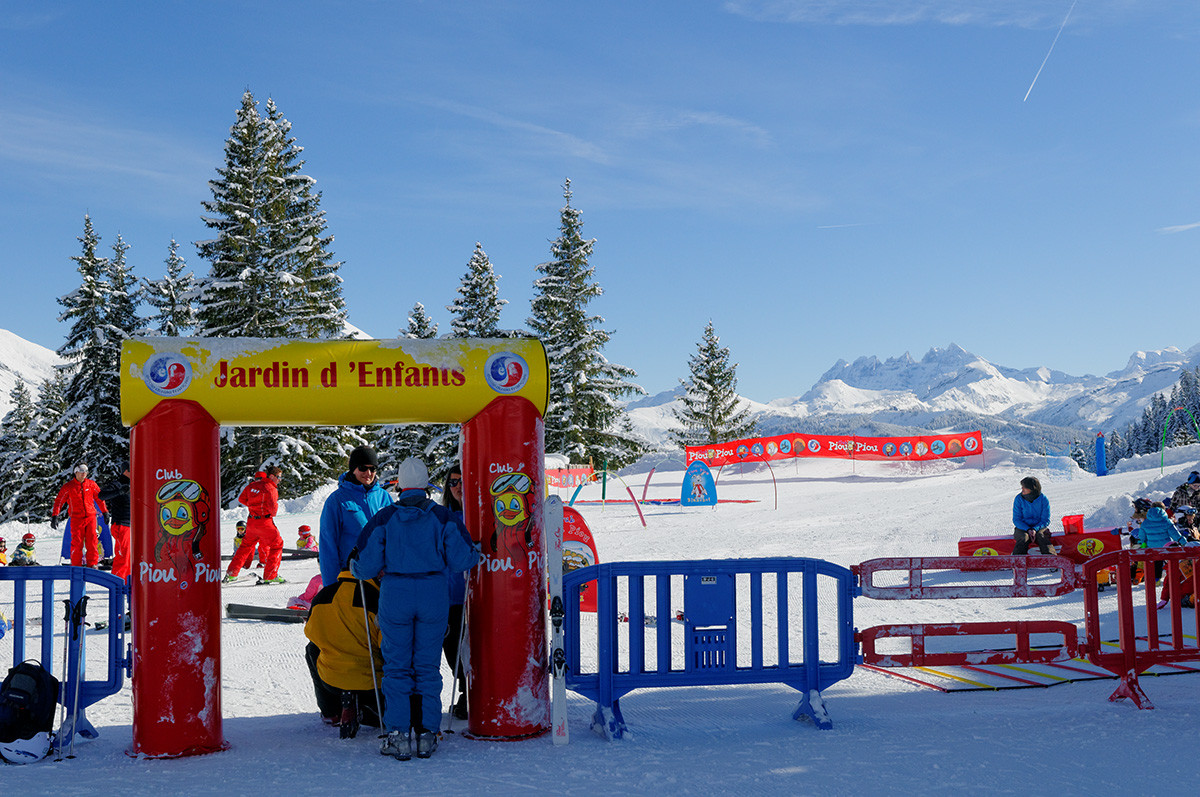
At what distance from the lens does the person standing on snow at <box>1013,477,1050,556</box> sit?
40.0ft

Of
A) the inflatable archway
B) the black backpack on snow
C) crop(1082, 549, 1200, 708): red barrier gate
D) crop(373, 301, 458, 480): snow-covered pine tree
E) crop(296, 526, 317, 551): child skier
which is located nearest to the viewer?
the black backpack on snow

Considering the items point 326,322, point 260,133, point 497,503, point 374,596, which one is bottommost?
point 374,596

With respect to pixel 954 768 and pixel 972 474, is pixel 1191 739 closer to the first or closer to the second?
pixel 954 768

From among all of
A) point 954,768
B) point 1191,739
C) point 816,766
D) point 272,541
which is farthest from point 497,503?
point 272,541

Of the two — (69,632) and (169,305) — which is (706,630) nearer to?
(69,632)

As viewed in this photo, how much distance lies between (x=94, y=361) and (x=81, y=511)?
2082cm

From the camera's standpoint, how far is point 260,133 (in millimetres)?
31172

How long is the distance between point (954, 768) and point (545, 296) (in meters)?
35.3

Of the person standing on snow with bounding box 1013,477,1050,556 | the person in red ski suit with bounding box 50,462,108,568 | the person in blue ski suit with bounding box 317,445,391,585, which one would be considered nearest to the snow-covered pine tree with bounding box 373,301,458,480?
the person in red ski suit with bounding box 50,462,108,568

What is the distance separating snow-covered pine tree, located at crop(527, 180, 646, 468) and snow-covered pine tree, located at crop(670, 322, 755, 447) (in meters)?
9.59

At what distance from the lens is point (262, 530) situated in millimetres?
11984

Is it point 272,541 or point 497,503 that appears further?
point 272,541

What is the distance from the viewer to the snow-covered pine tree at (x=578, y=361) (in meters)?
38.3

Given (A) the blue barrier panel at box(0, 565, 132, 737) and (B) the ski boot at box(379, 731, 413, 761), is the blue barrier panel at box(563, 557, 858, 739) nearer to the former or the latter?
(B) the ski boot at box(379, 731, 413, 761)
